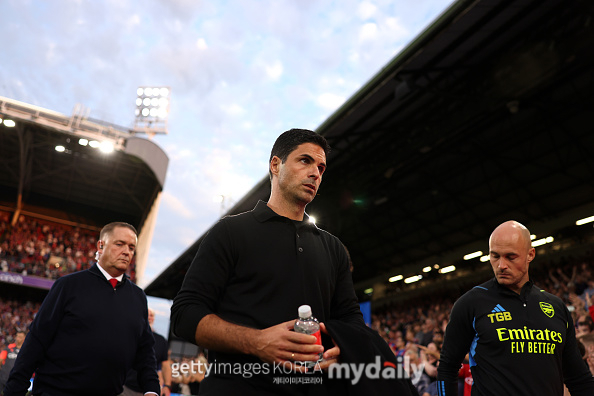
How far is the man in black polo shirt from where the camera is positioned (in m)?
1.58

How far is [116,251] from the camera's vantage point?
3576mm

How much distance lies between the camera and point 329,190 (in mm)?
16594

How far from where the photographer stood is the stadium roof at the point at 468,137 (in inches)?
397

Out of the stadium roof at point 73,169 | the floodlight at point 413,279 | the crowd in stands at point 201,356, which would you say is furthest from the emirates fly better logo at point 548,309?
the stadium roof at point 73,169

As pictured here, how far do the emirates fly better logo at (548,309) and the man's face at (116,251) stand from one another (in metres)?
3.10

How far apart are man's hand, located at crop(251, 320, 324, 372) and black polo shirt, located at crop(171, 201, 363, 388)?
0.43 ft

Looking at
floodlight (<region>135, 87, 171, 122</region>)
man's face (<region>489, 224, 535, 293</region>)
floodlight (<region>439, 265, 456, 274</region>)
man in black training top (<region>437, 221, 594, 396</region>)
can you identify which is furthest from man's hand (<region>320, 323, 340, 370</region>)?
floodlight (<region>135, 87, 171, 122</region>)

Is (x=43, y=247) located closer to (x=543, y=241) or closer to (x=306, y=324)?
(x=543, y=241)

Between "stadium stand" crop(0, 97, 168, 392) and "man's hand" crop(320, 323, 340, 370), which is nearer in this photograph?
"man's hand" crop(320, 323, 340, 370)

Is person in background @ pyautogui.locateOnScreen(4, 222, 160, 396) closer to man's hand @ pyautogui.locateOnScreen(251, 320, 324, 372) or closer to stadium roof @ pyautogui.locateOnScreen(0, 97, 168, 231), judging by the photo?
man's hand @ pyautogui.locateOnScreen(251, 320, 324, 372)

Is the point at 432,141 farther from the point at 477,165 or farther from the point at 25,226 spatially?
the point at 25,226

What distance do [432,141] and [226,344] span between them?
12540 mm

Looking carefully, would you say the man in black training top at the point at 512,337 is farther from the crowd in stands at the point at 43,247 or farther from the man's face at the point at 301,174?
the crowd in stands at the point at 43,247

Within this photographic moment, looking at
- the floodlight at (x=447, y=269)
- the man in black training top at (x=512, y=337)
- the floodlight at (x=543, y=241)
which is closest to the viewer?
the man in black training top at (x=512, y=337)
